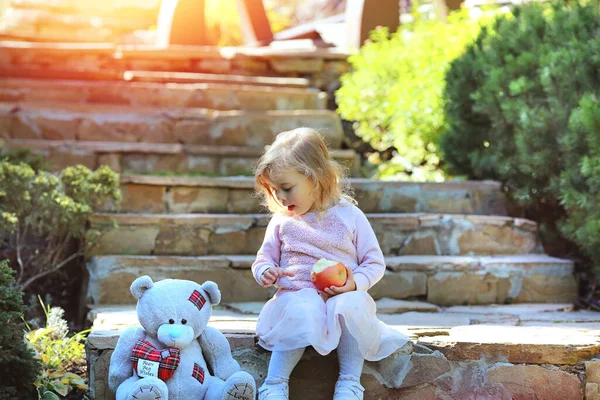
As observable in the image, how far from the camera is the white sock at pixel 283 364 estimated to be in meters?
2.85

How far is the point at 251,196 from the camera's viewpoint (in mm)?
4547

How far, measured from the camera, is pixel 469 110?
5387 mm

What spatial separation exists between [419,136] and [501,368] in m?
2.94

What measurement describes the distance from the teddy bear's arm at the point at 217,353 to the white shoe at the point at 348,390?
35 cm

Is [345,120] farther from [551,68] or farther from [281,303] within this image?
[281,303]

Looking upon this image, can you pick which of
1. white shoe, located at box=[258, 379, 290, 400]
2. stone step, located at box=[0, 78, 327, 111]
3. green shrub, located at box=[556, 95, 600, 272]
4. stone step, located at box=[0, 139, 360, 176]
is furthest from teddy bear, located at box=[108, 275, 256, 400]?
stone step, located at box=[0, 78, 327, 111]

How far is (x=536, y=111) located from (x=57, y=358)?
9.40 feet

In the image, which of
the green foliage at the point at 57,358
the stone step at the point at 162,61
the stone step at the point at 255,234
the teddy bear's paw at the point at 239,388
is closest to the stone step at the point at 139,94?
the stone step at the point at 162,61

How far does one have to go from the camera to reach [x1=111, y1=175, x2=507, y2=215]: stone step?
183 inches

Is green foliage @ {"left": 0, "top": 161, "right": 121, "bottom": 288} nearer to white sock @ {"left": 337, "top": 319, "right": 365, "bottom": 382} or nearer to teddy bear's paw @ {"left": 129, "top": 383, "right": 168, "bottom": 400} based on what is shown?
Result: teddy bear's paw @ {"left": 129, "top": 383, "right": 168, "bottom": 400}

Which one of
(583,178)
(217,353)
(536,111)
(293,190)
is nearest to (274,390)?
(217,353)

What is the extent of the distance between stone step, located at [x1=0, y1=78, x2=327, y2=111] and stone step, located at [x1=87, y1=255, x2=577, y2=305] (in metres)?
2.30

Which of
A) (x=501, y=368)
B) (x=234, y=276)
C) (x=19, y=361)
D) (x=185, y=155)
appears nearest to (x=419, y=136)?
(x=185, y=155)

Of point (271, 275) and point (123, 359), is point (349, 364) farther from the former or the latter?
point (123, 359)
